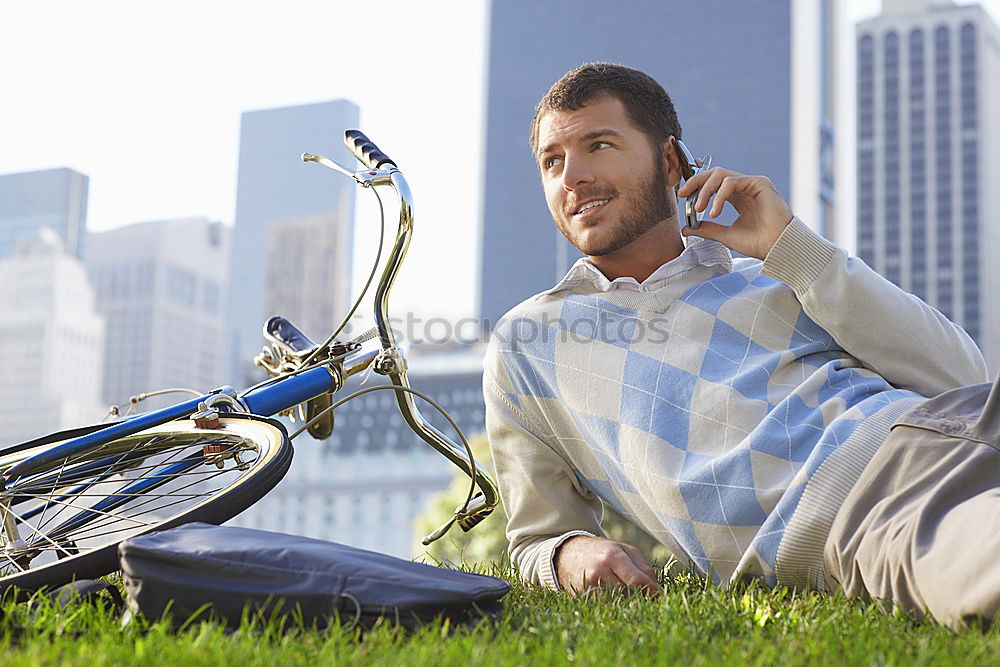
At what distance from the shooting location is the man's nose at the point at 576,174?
8.23ft

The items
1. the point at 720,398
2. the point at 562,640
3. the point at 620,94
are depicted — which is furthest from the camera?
the point at 620,94

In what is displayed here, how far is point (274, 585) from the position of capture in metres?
1.48

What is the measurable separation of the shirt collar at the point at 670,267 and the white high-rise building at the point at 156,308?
109 metres

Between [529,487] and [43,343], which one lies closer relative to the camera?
[529,487]

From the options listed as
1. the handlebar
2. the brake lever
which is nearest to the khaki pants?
the handlebar

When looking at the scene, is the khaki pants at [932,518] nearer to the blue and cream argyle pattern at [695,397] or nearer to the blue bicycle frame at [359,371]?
the blue and cream argyle pattern at [695,397]

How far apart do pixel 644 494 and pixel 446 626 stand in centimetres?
88

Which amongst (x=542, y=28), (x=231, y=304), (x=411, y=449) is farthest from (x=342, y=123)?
(x=411, y=449)

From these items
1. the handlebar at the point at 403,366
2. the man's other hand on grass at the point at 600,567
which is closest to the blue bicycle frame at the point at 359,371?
the handlebar at the point at 403,366

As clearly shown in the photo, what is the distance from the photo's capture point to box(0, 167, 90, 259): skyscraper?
10112 cm

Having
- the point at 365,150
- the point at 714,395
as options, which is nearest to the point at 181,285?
the point at 365,150

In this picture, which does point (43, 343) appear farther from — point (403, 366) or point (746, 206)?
point (746, 206)

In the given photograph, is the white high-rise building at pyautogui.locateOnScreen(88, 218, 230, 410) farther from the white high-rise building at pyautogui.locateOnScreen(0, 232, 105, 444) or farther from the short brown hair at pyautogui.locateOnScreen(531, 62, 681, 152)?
the short brown hair at pyautogui.locateOnScreen(531, 62, 681, 152)

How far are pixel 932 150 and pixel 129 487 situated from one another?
307 ft
